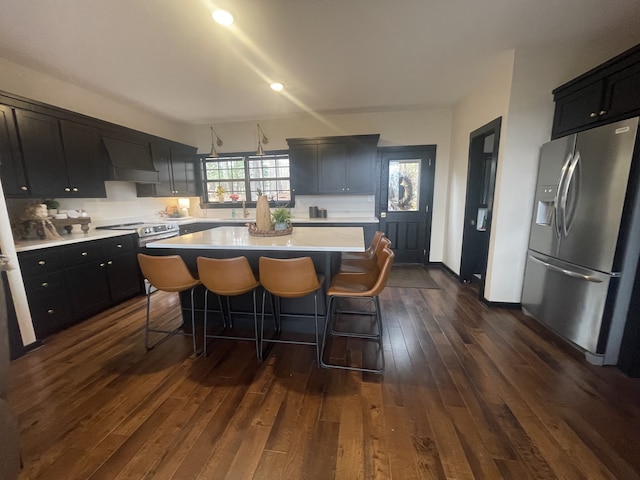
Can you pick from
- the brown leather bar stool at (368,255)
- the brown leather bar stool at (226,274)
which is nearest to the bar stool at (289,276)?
the brown leather bar stool at (226,274)

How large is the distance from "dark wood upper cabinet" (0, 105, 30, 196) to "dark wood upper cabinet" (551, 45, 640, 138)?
17.2ft

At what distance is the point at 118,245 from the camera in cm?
323

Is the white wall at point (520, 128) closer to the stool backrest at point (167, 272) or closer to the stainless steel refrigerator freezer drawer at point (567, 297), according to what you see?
the stainless steel refrigerator freezer drawer at point (567, 297)

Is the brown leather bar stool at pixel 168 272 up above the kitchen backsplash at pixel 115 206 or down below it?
below

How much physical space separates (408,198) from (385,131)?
1.27 metres

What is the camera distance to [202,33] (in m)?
2.23

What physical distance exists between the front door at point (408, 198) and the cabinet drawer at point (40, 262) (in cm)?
446

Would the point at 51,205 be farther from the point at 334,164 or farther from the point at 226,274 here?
the point at 334,164

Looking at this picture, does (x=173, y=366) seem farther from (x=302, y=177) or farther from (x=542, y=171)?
(x=542, y=171)

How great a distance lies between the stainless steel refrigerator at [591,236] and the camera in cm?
186

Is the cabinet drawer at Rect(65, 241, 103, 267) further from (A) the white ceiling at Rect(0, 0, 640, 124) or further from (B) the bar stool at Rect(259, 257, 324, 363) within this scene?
(B) the bar stool at Rect(259, 257, 324, 363)

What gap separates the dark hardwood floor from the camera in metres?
1.31

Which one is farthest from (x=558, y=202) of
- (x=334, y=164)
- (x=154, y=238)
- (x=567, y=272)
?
(x=154, y=238)

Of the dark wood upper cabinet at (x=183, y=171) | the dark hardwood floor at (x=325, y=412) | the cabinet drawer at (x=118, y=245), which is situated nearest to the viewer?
the dark hardwood floor at (x=325, y=412)
